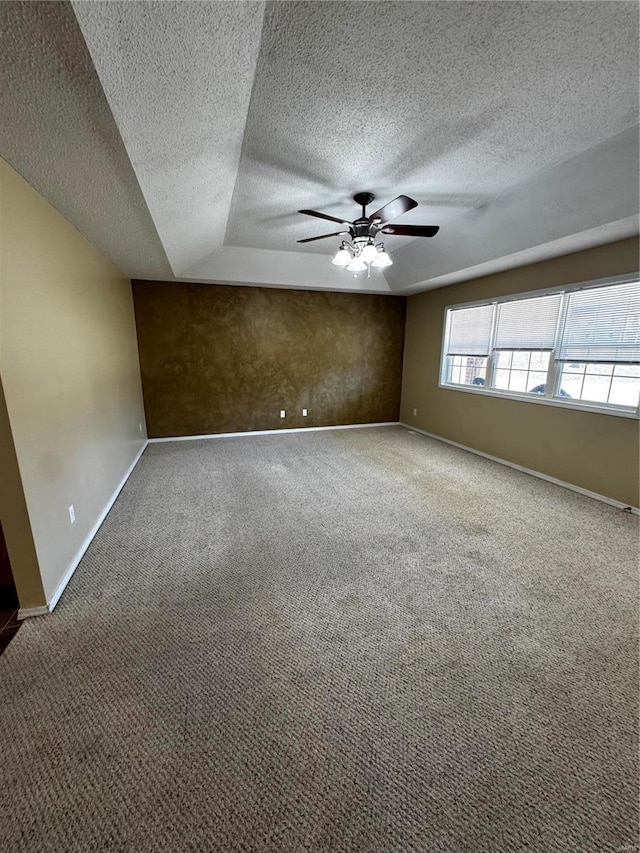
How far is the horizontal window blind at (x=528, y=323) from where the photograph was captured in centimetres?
367

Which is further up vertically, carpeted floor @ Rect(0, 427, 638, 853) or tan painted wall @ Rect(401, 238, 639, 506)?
tan painted wall @ Rect(401, 238, 639, 506)

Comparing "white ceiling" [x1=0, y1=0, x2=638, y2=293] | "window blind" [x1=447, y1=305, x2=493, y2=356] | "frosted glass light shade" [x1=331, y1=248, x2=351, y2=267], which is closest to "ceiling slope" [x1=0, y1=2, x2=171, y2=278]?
"white ceiling" [x1=0, y1=0, x2=638, y2=293]

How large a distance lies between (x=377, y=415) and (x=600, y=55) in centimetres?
507

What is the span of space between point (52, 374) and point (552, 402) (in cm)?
446

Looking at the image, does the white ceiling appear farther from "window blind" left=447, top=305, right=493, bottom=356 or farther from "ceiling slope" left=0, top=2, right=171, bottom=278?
"window blind" left=447, top=305, right=493, bottom=356

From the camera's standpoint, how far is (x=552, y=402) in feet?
12.1

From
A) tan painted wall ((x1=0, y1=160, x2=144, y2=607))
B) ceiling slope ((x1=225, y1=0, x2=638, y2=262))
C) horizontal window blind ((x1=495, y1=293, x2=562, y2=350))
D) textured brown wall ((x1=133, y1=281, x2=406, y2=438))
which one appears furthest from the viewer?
textured brown wall ((x1=133, y1=281, x2=406, y2=438))

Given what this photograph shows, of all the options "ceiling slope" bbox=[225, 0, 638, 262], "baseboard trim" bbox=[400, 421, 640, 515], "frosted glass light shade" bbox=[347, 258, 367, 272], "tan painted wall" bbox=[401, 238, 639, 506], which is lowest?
"baseboard trim" bbox=[400, 421, 640, 515]

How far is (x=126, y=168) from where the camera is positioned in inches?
66.1

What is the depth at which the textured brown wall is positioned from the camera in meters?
4.94

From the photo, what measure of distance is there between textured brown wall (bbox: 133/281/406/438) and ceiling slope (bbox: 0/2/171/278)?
2.54 meters

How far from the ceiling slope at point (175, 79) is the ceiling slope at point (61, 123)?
0.06 m

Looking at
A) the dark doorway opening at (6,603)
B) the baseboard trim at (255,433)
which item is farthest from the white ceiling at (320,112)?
the baseboard trim at (255,433)

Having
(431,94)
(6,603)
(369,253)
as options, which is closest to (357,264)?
(369,253)
